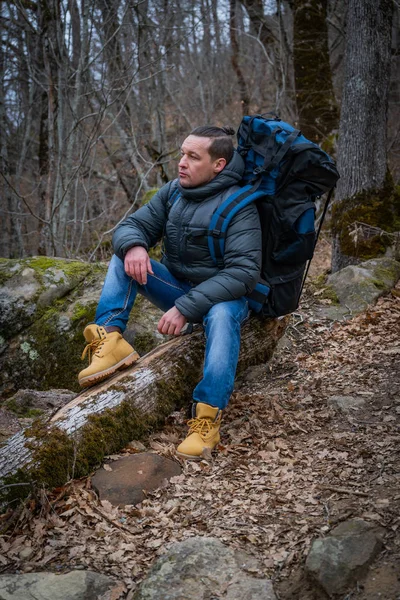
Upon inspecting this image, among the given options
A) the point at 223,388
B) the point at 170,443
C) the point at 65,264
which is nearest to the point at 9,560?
the point at 170,443

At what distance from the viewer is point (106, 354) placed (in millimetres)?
4008

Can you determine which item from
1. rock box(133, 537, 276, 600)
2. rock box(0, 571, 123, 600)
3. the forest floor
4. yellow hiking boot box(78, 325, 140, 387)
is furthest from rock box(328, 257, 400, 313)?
rock box(0, 571, 123, 600)

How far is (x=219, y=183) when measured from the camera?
13.8 feet

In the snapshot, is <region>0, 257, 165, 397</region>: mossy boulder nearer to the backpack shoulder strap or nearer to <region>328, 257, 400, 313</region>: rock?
the backpack shoulder strap

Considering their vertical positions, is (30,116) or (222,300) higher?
(30,116)

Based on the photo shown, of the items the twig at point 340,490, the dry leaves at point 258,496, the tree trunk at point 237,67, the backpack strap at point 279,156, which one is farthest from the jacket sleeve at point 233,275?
the tree trunk at point 237,67

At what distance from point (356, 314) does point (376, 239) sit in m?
1.67

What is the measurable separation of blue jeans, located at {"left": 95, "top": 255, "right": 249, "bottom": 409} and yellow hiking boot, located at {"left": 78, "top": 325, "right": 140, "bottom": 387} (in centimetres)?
13

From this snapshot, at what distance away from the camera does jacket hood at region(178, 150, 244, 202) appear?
420cm

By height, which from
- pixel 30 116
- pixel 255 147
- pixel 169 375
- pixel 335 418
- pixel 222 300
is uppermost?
pixel 30 116

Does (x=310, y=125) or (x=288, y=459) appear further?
(x=310, y=125)

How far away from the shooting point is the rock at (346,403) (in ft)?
14.0

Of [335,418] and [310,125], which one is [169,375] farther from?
[310,125]

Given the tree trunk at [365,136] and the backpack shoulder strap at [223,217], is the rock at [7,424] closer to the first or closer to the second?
the backpack shoulder strap at [223,217]
